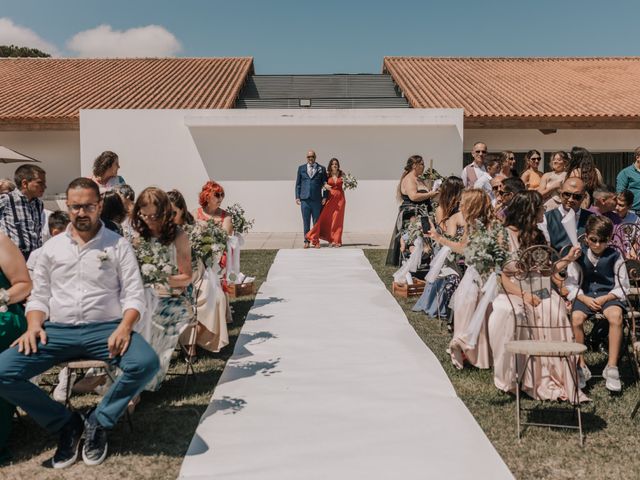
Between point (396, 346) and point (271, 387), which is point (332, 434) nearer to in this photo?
point (271, 387)

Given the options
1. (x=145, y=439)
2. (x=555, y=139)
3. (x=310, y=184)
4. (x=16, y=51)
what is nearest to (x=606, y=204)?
(x=145, y=439)

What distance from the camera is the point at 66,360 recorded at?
12.8 feet

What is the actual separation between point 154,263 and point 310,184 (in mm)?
9541

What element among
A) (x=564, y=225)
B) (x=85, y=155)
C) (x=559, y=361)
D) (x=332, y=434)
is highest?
(x=85, y=155)

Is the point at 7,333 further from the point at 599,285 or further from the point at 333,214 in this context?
the point at 333,214

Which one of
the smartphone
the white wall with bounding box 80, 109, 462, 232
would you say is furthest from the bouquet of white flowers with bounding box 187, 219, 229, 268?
the white wall with bounding box 80, 109, 462, 232

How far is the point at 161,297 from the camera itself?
16.7 feet

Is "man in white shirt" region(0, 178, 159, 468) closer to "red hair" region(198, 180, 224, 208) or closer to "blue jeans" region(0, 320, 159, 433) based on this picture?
"blue jeans" region(0, 320, 159, 433)

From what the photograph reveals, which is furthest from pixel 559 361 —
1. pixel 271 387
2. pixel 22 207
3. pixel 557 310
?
pixel 22 207

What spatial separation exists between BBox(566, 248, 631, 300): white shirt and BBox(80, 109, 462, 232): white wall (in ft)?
40.0

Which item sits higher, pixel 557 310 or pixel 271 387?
pixel 557 310

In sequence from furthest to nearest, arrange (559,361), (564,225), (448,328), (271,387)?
(448,328), (564,225), (271,387), (559,361)

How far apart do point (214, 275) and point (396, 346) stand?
1872 mm

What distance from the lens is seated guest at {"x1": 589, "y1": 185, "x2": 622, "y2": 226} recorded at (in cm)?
646
